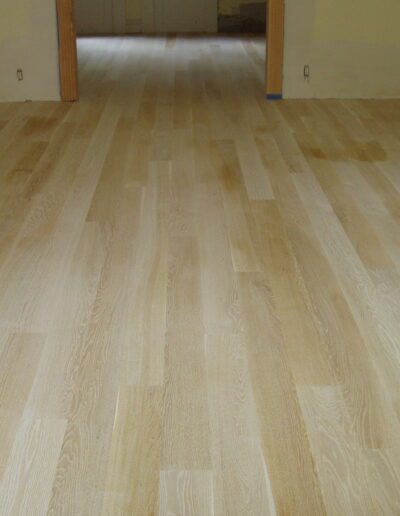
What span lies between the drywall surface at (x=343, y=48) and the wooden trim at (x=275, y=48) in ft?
0.12

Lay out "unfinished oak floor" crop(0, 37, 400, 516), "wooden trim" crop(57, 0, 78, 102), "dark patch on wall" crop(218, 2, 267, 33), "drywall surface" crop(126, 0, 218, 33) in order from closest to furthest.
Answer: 1. "unfinished oak floor" crop(0, 37, 400, 516)
2. "wooden trim" crop(57, 0, 78, 102)
3. "dark patch on wall" crop(218, 2, 267, 33)
4. "drywall surface" crop(126, 0, 218, 33)

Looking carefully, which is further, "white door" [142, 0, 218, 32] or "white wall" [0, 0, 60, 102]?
"white door" [142, 0, 218, 32]

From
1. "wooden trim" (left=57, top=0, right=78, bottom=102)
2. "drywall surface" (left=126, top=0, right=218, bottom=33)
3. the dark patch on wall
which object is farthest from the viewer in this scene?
"drywall surface" (left=126, top=0, right=218, bottom=33)

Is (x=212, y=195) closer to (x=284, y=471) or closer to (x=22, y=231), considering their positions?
(x=22, y=231)

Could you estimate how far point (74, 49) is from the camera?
553cm

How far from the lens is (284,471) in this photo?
1789mm

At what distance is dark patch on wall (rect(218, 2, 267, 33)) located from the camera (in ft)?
33.4

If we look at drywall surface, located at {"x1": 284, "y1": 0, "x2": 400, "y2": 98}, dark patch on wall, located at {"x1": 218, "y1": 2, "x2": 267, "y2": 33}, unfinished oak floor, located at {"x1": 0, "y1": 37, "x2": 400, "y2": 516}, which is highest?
drywall surface, located at {"x1": 284, "y1": 0, "x2": 400, "y2": 98}

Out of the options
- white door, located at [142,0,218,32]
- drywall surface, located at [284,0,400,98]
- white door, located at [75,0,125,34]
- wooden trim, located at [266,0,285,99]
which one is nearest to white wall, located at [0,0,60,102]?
wooden trim, located at [266,0,285,99]

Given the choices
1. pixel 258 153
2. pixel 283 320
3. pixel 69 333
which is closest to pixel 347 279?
pixel 283 320

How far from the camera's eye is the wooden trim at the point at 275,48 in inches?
213

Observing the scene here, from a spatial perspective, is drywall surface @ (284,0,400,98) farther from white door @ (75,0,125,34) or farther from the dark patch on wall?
white door @ (75,0,125,34)

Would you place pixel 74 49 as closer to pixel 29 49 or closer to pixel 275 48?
pixel 29 49

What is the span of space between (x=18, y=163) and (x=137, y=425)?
2446 millimetres
